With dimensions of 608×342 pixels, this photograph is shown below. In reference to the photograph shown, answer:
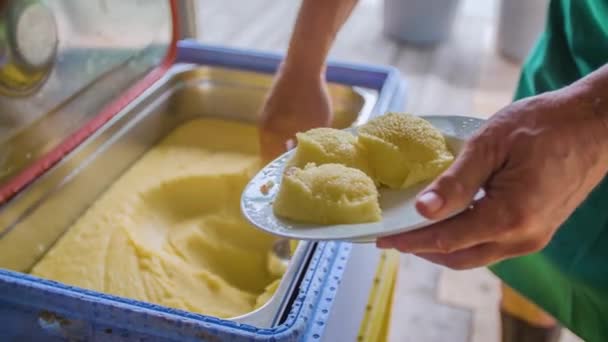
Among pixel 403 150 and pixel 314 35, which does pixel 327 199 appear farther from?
pixel 314 35

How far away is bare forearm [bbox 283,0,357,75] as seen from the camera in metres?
0.77

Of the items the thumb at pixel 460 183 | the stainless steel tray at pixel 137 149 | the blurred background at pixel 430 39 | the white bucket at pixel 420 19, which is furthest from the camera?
the white bucket at pixel 420 19

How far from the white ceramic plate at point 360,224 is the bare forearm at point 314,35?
0.17 meters

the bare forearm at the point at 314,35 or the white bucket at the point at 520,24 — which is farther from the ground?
the bare forearm at the point at 314,35

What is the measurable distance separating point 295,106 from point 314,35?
0.09 metres

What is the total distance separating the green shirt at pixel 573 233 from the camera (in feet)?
2.40

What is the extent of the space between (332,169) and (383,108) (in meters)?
0.31

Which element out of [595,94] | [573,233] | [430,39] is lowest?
[430,39]

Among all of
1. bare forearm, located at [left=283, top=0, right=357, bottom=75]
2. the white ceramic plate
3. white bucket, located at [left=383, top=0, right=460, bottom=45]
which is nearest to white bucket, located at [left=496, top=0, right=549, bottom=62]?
white bucket, located at [left=383, top=0, right=460, bottom=45]

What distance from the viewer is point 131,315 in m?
0.51

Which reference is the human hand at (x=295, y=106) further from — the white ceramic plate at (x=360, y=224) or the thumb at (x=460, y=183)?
the thumb at (x=460, y=183)

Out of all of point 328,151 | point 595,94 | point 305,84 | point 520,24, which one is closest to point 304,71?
point 305,84

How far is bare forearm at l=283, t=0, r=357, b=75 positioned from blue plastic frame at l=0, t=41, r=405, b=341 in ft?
0.84

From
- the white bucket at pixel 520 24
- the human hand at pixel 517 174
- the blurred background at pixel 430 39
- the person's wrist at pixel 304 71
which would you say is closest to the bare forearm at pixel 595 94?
the human hand at pixel 517 174
